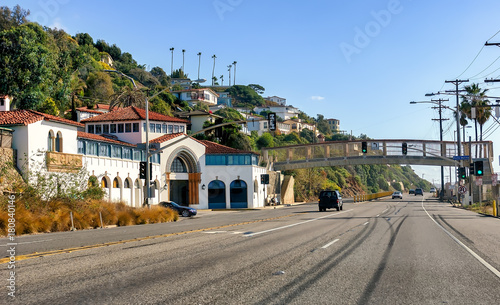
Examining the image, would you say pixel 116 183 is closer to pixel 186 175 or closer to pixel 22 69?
pixel 186 175

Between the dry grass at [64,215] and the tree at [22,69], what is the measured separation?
29.5 metres

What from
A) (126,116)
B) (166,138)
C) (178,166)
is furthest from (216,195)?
(126,116)

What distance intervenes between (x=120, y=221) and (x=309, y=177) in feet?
225

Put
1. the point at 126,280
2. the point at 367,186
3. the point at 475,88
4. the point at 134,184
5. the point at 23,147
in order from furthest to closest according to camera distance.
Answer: the point at 367,186, the point at 475,88, the point at 134,184, the point at 23,147, the point at 126,280

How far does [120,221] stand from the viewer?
30.5 metres

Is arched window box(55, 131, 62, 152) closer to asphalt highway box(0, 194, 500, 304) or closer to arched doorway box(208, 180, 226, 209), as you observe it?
asphalt highway box(0, 194, 500, 304)

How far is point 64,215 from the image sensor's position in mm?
26375

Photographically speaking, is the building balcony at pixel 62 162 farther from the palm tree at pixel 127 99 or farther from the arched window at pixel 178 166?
the palm tree at pixel 127 99

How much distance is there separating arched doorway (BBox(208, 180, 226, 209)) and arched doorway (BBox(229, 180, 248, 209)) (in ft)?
3.84

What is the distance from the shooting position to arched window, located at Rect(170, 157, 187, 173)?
6053cm

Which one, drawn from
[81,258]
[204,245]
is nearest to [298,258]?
[204,245]

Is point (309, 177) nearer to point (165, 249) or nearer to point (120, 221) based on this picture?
point (120, 221)

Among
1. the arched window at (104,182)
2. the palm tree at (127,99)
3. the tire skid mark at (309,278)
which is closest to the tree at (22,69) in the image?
the arched window at (104,182)

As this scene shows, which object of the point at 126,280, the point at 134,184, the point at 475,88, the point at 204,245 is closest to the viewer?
the point at 126,280
